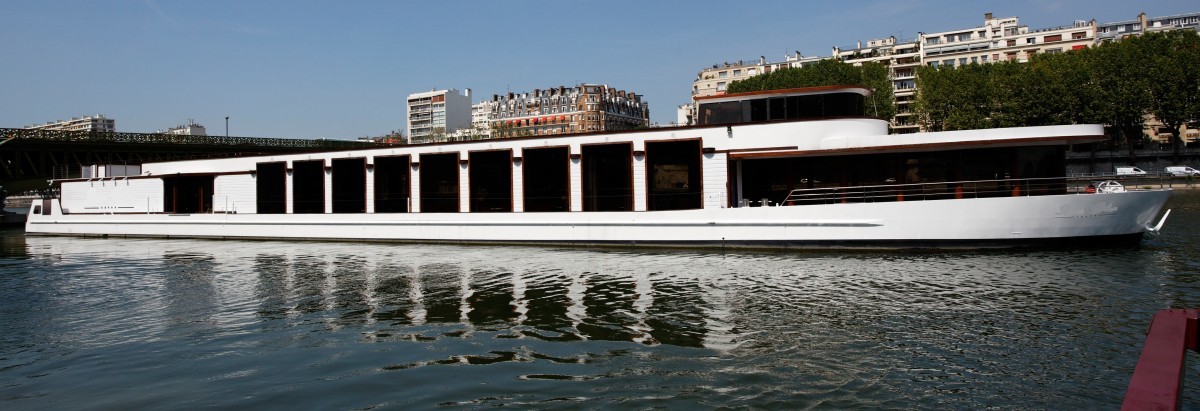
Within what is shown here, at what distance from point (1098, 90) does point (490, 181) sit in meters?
63.0

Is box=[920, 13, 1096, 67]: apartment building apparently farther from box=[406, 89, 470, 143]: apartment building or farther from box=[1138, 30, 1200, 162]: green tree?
box=[406, 89, 470, 143]: apartment building

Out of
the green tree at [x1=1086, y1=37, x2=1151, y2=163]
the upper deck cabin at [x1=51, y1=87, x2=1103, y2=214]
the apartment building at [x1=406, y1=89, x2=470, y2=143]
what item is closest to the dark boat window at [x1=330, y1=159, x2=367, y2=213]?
the upper deck cabin at [x1=51, y1=87, x2=1103, y2=214]

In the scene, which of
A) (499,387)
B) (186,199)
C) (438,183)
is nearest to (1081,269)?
(499,387)

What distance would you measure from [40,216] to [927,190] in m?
37.9

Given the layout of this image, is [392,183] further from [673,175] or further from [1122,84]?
[1122,84]

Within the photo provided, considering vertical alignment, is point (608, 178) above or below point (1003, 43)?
below

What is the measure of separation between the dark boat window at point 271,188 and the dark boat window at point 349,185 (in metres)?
2.46

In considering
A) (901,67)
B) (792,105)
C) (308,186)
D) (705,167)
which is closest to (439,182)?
(308,186)

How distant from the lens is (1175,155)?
225 ft

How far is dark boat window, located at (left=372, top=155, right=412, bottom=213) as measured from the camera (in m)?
25.7

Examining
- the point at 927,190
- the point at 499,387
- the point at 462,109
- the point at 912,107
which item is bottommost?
the point at 499,387

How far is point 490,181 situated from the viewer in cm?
2411

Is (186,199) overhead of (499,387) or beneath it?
overhead

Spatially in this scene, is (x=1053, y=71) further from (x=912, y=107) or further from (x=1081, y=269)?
(x=1081, y=269)
